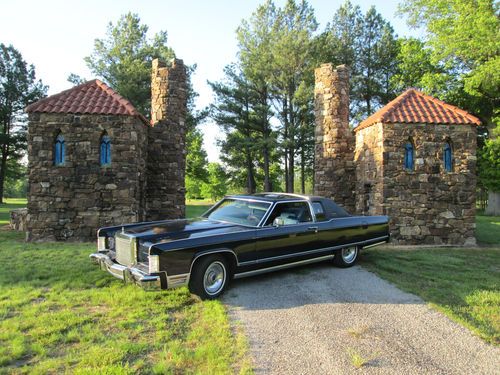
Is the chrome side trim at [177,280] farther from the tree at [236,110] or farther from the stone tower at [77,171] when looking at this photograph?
the tree at [236,110]

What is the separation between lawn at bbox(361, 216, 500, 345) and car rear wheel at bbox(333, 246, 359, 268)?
0.34 m

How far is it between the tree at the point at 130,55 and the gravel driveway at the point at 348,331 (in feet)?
79.0

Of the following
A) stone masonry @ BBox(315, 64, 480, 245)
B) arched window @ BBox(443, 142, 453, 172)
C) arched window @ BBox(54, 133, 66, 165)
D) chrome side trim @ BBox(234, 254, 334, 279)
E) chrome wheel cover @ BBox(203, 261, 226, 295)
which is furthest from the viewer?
arched window @ BBox(443, 142, 453, 172)

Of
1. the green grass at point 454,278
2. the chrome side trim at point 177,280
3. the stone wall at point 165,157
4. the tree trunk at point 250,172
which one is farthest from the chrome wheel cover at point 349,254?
the tree trunk at point 250,172

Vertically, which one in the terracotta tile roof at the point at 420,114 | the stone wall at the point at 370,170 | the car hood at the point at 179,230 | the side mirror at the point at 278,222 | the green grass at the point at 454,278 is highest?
the terracotta tile roof at the point at 420,114

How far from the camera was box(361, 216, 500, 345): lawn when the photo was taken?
4203 millimetres

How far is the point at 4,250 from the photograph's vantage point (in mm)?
7836

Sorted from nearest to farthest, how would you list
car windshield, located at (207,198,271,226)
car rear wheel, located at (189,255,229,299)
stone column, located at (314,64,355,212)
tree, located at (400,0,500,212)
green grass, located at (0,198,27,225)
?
car rear wheel, located at (189,255,229,299) < car windshield, located at (207,198,271,226) < stone column, located at (314,64,355,212) < tree, located at (400,0,500,212) < green grass, located at (0,198,27,225)

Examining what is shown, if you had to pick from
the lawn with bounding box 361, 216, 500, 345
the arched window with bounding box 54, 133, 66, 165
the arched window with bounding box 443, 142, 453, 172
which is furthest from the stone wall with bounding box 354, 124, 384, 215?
the arched window with bounding box 54, 133, 66, 165

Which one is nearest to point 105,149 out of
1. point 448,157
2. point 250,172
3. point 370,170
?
point 370,170

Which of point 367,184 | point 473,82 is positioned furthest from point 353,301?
point 473,82

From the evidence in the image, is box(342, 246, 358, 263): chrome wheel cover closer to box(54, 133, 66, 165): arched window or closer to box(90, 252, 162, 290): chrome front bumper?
box(90, 252, 162, 290): chrome front bumper

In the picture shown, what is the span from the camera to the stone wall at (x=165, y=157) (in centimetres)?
1141

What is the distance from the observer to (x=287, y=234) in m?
A: 5.49
